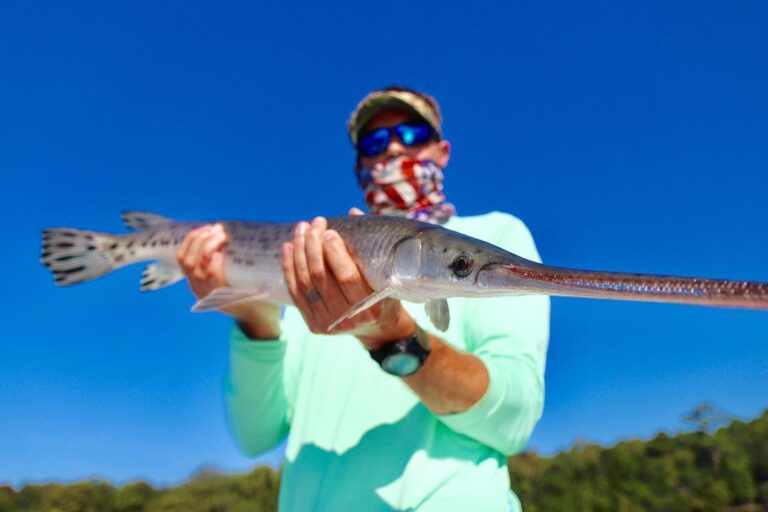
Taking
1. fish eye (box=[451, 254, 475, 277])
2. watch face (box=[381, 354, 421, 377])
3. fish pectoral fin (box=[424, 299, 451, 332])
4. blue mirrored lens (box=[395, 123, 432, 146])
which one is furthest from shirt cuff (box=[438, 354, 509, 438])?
blue mirrored lens (box=[395, 123, 432, 146])

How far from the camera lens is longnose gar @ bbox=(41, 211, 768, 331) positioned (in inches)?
73.7

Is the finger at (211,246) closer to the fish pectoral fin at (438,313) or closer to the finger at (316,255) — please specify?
the finger at (316,255)

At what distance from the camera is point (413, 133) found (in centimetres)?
523

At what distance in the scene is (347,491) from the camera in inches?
142

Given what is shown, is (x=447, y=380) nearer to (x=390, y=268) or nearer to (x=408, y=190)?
(x=390, y=268)

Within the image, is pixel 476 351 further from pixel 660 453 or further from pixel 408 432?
pixel 660 453

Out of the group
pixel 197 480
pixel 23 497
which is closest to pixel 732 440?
pixel 197 480

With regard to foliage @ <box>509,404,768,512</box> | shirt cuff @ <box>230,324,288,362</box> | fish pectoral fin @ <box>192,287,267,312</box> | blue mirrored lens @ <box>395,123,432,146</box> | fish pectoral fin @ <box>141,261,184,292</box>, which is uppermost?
foliage @ <box>509,404,768,512</box>

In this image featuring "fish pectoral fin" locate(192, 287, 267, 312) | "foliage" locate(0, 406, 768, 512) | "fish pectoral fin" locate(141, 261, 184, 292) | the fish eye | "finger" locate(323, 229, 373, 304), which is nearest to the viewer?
the fish eye

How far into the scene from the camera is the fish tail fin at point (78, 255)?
16.7ft

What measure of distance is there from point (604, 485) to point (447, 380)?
5163 centimetres

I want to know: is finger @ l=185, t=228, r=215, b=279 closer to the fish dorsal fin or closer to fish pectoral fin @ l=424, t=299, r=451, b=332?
the fish dorsal fin

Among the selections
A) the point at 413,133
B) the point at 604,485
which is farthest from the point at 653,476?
the point at 413,133

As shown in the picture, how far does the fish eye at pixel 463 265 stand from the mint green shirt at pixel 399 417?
88 cm
